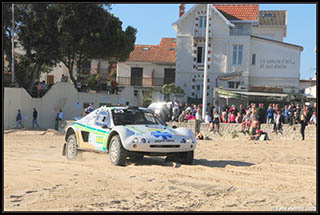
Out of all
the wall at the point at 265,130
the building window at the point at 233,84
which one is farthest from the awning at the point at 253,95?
the wall at the point at 265,130

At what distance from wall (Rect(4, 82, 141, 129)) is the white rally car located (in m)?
16.3

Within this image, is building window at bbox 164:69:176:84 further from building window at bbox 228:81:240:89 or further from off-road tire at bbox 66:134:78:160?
off-road tire at bbox 66:134:78:160

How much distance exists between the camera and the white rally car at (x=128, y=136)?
11344 mm

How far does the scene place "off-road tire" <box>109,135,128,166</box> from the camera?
11.4 m

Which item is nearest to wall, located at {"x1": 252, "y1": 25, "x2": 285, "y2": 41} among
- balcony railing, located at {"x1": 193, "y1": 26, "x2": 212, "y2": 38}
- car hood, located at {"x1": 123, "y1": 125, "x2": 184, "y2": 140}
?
balcony railing, located at {"x1": 193, "y1": 26, "x2": 212, "y2": 38}

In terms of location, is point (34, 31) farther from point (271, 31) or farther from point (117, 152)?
point (271, 31)

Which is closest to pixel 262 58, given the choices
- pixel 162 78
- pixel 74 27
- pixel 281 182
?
pixel 162 78

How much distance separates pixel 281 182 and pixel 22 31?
27277mm

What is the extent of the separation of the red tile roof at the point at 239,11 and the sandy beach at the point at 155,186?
28785mm

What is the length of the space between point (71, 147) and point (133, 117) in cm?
240

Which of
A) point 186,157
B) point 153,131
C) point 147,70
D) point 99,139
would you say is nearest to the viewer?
point 153,131

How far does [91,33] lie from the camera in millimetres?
33531

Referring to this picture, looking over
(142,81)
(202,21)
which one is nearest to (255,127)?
(202,21)

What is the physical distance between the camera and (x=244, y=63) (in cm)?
3800
